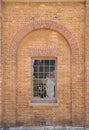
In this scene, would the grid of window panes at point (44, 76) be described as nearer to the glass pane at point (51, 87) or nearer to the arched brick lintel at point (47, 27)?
the glass pane at point (51, 87)

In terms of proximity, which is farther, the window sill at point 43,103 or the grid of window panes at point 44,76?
the grid of window panes at point 44,76

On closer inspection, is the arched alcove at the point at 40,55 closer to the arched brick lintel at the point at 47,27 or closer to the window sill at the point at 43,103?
the arched brick lintel at the point at 47,27

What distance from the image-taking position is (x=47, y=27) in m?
12.3

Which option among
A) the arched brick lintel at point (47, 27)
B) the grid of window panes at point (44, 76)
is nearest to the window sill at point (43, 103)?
the grid of window panes at point (44, 76)

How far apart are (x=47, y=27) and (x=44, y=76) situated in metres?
1.85

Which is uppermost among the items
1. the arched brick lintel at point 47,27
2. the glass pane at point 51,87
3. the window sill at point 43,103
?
the arched brick lintel at point 47,27

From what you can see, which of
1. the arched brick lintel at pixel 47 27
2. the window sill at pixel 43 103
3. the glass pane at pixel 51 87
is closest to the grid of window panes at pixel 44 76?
the glass pane at pixel 51 87

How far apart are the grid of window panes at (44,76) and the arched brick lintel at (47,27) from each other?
2.89 ft

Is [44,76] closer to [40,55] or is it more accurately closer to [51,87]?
[51,87]

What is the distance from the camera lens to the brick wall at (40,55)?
12.3 metres

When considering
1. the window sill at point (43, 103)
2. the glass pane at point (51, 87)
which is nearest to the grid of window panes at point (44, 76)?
the glass pane at point (51, 87)

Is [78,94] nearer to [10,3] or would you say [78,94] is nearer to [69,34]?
[69,34]

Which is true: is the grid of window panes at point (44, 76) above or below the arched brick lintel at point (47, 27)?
→ below

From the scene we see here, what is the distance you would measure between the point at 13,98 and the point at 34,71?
1291 millimetres
